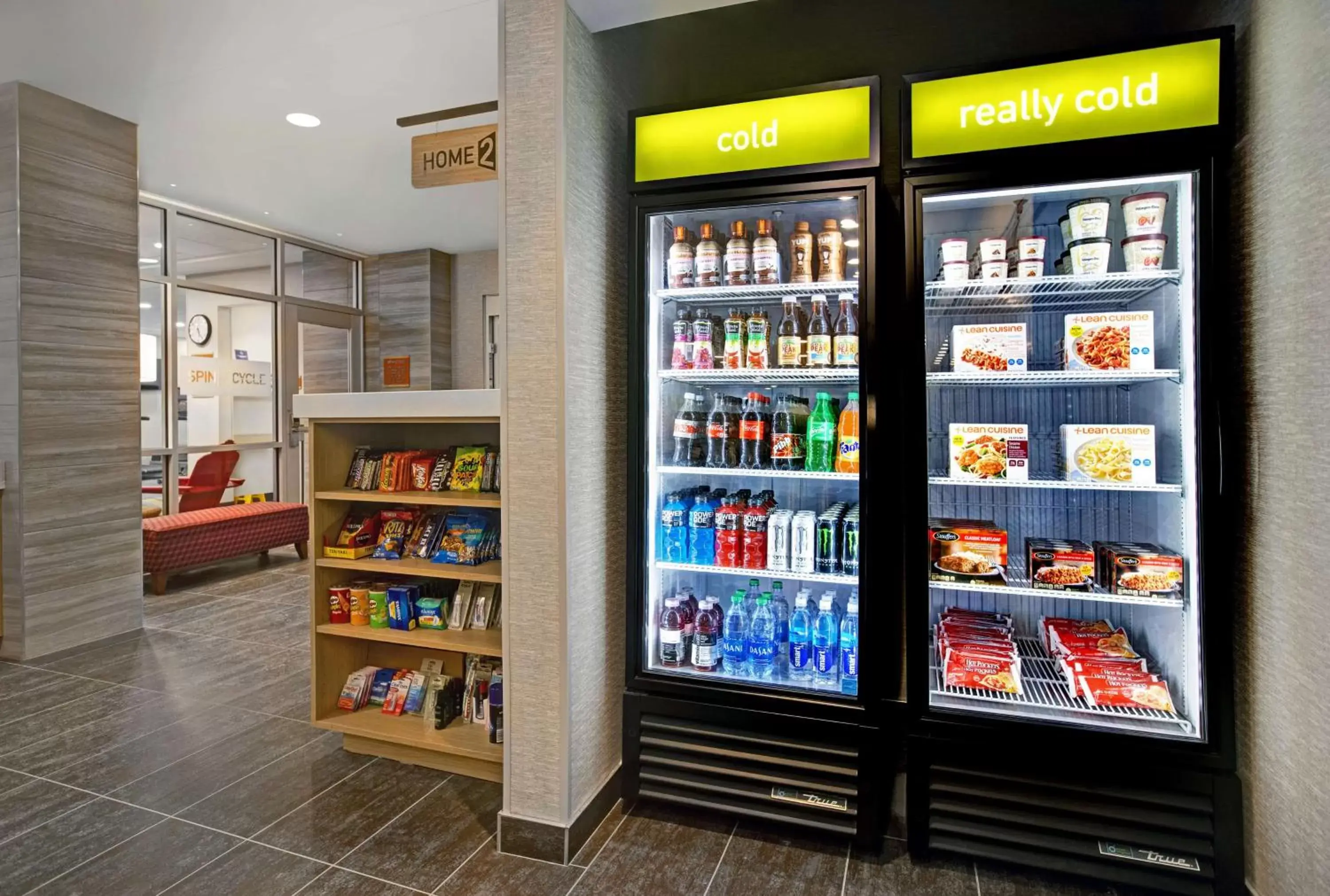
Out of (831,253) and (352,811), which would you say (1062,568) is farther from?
(352,811)

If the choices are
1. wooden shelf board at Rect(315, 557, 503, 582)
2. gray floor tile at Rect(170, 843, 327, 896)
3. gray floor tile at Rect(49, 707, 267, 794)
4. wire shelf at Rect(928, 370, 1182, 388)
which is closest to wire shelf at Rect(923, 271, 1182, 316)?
wire shelf at Rect(928, 370, 1182, 388)

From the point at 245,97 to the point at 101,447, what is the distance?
220 centimetres

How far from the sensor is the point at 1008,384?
2355 millimetres

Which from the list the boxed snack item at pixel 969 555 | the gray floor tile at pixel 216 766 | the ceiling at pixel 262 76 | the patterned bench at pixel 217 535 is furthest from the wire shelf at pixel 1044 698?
the patterned bench at pixel 217 535

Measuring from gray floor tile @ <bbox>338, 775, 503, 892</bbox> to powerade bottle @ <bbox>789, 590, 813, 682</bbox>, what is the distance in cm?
110

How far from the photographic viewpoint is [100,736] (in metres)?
2.94

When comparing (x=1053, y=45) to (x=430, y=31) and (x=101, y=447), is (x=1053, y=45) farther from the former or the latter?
(x=101, y=447)

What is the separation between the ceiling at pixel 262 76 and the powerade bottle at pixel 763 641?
2.36 m

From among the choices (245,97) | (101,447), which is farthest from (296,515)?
(245,97)

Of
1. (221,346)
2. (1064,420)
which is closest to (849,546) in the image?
(1064,420)

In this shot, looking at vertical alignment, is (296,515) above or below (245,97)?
below

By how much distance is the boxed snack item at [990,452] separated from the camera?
7.13 feet

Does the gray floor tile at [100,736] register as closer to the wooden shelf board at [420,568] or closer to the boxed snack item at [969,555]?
the wooden shelf board at [420,568]

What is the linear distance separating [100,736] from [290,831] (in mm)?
1330
